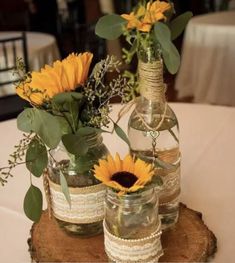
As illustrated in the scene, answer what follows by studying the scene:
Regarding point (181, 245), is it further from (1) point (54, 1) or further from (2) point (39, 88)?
(1) point (54, 1)

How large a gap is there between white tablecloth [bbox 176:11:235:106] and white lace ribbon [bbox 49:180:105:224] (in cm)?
219

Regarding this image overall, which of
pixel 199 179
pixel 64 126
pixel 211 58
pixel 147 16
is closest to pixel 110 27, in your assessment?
pixel 147 16

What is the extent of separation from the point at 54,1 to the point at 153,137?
452 centimetres

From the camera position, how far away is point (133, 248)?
0.64 meters

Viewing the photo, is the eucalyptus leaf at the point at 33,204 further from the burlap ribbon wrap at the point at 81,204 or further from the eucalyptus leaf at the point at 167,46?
the eucalyptus leaf at the point at 167,46

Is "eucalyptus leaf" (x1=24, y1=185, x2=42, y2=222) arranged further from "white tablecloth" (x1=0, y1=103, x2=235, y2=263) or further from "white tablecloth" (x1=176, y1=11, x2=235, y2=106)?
"white tablecloth" (x1=176, y1=11, x2=235, y2=106)

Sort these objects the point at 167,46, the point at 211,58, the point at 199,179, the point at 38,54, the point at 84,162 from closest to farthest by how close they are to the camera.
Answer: the point at 167,46 → the point at 84,162 → the point at 199,179 → the point at 38,54 → the point at 211,58

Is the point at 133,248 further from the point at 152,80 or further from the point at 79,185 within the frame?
the point at 152,80

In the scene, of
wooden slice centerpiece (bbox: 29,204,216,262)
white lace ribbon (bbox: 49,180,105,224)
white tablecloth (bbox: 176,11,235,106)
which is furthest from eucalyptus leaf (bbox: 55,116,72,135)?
white tablecloth (bbox: 176,11,235,106)

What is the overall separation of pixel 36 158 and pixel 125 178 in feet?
0.43

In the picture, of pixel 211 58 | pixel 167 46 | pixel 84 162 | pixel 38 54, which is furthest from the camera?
pixel 211 58

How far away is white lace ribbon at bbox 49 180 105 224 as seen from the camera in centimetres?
71

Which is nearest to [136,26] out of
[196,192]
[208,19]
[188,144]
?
[196,192]

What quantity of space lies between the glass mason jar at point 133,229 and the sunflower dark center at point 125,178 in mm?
23
